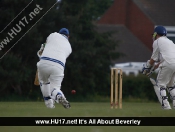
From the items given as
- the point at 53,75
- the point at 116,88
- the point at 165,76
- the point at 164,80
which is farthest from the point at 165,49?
the point at 53,75

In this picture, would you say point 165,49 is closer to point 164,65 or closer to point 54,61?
point 164,65

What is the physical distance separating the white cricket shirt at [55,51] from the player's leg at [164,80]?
246 centimetres

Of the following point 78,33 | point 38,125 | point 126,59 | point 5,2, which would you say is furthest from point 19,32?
point 126,59

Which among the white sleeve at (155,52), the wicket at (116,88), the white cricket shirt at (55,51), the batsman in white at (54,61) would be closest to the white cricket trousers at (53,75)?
the batsman in white at (54,61)

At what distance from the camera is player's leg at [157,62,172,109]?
16.5m

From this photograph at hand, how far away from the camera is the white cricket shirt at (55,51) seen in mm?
15625

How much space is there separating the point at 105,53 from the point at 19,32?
23.9 feet

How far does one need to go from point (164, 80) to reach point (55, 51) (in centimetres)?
291

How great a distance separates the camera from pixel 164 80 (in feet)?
54.7

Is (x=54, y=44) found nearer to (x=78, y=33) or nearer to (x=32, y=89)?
(x=32, y=89)

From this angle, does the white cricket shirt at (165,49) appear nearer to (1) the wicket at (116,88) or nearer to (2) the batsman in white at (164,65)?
(2) the batsman in white at (164,65)

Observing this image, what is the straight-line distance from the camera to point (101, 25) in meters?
57.5

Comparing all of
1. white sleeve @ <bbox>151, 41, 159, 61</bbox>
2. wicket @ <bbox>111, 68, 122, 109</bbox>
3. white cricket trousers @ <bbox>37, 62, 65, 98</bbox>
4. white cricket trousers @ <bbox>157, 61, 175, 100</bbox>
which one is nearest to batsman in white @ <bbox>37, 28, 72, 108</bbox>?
white cricket trousers @ <bbox>37, 62, 65, 98</bbox>

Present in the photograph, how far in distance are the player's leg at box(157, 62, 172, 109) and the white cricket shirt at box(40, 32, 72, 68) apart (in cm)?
246
